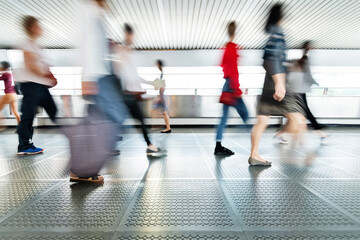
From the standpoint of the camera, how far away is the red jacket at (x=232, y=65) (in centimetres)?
308

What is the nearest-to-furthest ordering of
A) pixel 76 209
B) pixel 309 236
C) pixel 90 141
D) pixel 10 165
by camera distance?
pixel 309 236 < pixel 76 209 < pixel 90 141 < pixel 10 165

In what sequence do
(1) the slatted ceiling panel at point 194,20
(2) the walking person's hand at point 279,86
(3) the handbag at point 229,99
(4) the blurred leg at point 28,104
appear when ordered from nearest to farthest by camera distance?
1. (2) the walking person's hand at point 279,86
2. (4) the blurred leg at point 28,104
3. (3) the handbag at point 229,99
4. (1) the slatted ceiling panel at point 194,20

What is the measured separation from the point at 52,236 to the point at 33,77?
2.61 meters

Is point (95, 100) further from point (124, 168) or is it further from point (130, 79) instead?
point (130, 79)

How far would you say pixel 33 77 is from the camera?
3.00 meters

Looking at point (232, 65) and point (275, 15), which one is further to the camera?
point (232, 65)

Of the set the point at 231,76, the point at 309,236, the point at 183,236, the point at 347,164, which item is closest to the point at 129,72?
the point at 231,76

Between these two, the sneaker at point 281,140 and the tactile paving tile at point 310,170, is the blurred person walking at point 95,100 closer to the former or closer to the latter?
the tactile paving tile at point 310,170

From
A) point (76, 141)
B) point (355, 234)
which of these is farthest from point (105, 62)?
point (355, 234)

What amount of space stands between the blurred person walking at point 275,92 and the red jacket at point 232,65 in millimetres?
515

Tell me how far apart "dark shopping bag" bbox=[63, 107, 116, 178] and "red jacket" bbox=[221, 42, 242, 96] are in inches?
77.9

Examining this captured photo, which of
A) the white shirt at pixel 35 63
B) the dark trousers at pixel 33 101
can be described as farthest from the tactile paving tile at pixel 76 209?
the white shirt at pixel 35 63

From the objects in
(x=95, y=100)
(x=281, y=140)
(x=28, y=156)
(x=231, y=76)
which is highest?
(x=231, y=76)

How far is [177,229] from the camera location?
1.31 m
